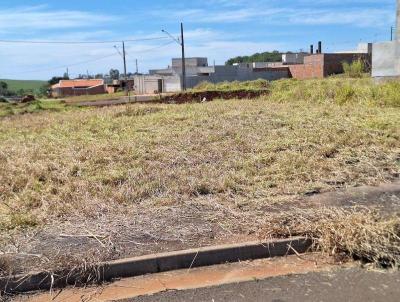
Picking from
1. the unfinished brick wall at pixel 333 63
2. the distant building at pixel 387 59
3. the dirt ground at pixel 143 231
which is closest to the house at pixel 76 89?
the unfinished brick wall at pixel 333 63

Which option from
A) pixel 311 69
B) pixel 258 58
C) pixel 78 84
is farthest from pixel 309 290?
pixel 258 58

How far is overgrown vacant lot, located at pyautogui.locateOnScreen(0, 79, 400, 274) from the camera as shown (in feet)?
19.0

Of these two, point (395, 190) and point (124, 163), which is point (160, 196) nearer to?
point (124, 163)

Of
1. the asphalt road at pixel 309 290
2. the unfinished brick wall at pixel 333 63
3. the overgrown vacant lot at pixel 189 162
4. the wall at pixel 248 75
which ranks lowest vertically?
the asphalt road at pixel 309 290

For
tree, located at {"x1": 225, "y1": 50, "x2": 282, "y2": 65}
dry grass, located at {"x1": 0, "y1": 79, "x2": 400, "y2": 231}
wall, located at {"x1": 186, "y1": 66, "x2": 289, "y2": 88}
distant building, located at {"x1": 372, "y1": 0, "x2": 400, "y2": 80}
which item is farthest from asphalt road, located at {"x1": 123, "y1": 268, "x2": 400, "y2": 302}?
tree, located at {"x1": 225, "y1": 50, "x2": 282, "y2": 65}

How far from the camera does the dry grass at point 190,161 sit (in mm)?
5898

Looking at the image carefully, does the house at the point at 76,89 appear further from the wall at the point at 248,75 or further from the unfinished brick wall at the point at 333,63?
the unfinished brick wall at the point at 333,63

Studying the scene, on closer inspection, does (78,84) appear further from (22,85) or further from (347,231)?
(347,231)

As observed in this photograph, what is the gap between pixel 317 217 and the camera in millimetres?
5020

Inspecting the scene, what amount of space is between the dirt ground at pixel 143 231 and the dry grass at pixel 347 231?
30 centimetres

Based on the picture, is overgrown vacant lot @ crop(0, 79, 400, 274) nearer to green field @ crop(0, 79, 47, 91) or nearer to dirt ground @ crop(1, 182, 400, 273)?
dirt ground @ crop(1, 182, 400, 273)

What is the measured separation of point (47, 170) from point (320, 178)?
3.94 meters

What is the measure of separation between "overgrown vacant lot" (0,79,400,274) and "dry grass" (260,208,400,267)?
451 mm

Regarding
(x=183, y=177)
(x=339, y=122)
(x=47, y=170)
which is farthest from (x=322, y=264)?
(x=339, y=122)
